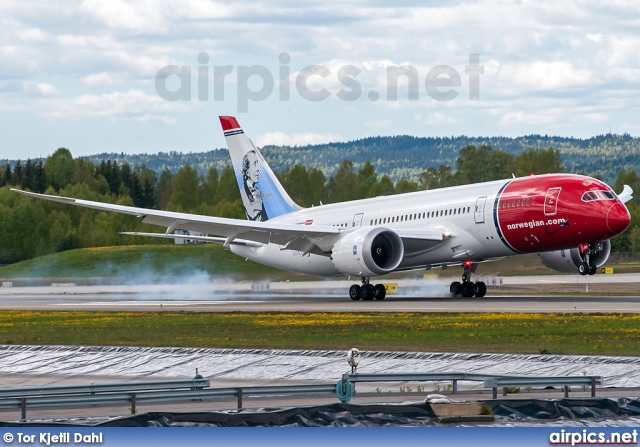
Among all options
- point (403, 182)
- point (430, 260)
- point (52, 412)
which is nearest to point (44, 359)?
point (52, 412)

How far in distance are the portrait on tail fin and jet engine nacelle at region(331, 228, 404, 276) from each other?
38.1ft

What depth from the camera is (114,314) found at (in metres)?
46.6

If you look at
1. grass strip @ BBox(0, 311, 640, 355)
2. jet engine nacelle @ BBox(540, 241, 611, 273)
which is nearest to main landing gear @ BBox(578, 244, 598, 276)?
jet engine nacelle @ BBox(540, 241, 611, 273)

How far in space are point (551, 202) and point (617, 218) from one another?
2723 millimetres

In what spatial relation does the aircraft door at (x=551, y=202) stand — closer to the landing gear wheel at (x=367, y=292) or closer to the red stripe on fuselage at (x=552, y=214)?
the red stripe on fuselage at (x=552, y=214)

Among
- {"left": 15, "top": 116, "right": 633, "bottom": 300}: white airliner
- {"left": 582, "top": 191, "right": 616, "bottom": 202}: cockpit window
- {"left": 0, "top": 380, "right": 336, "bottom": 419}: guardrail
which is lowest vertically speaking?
{"left": 0, "top": 380, "right": 336, "bottom": 419}: guardrail

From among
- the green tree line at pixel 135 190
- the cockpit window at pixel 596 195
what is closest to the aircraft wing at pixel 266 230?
the cockpit window at pixel 596 195

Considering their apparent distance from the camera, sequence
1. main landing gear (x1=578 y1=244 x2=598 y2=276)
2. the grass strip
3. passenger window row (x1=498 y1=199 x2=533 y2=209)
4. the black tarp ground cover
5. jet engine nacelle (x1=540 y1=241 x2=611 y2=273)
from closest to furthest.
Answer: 1. the black tarp ground cover
2. the grass strip
3. main landing gear (x1=578 y1=244 x2=598 y2=276)
4. passenger window row (x1=498 y1=199 x2=533 y2=209)
5. jet engine nacelle (x1=540 y1=241 x2=611 y2=273)

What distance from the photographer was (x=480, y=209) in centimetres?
4762

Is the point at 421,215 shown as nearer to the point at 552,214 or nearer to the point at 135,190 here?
the point at 552,214

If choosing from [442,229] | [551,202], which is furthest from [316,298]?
[551,202]

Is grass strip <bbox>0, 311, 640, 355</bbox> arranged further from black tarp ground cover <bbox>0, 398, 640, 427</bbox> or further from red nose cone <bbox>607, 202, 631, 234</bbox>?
black tarp ground cover <bbox>0, 398, 640, 427</bbox>

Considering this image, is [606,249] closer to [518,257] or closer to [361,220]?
[518,257]

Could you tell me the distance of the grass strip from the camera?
29.8 meters
